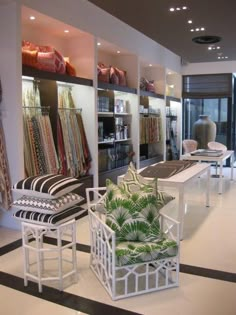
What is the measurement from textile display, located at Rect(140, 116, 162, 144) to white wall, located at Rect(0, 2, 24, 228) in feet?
13.1

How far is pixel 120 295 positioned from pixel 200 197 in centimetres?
377

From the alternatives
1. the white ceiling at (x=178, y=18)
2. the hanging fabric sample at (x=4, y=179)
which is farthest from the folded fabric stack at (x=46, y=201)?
the white ceiling at (x=178, y=18)

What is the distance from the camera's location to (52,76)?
15.3 feet

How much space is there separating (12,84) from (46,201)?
187cm

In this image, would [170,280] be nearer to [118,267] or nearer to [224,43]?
[118,267]

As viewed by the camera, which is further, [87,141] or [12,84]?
[87,141]

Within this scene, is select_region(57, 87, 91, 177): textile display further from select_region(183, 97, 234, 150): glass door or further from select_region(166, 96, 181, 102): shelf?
select_region(183, 97, 234, 150): glass door

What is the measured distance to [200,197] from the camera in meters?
6.11

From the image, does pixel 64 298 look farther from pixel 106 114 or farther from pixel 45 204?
pixel 106 114

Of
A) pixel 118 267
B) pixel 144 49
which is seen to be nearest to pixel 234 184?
pixel 144 49

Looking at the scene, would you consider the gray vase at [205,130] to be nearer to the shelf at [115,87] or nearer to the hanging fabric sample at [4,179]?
the shelf at [115,87]

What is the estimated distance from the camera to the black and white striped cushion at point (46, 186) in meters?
2.68

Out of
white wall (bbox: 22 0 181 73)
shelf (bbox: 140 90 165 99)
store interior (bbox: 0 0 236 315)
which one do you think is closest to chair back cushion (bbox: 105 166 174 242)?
store interior (bbox: 0 0 236 315)

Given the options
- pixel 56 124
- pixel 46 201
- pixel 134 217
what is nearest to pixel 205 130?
pixel 56 124
